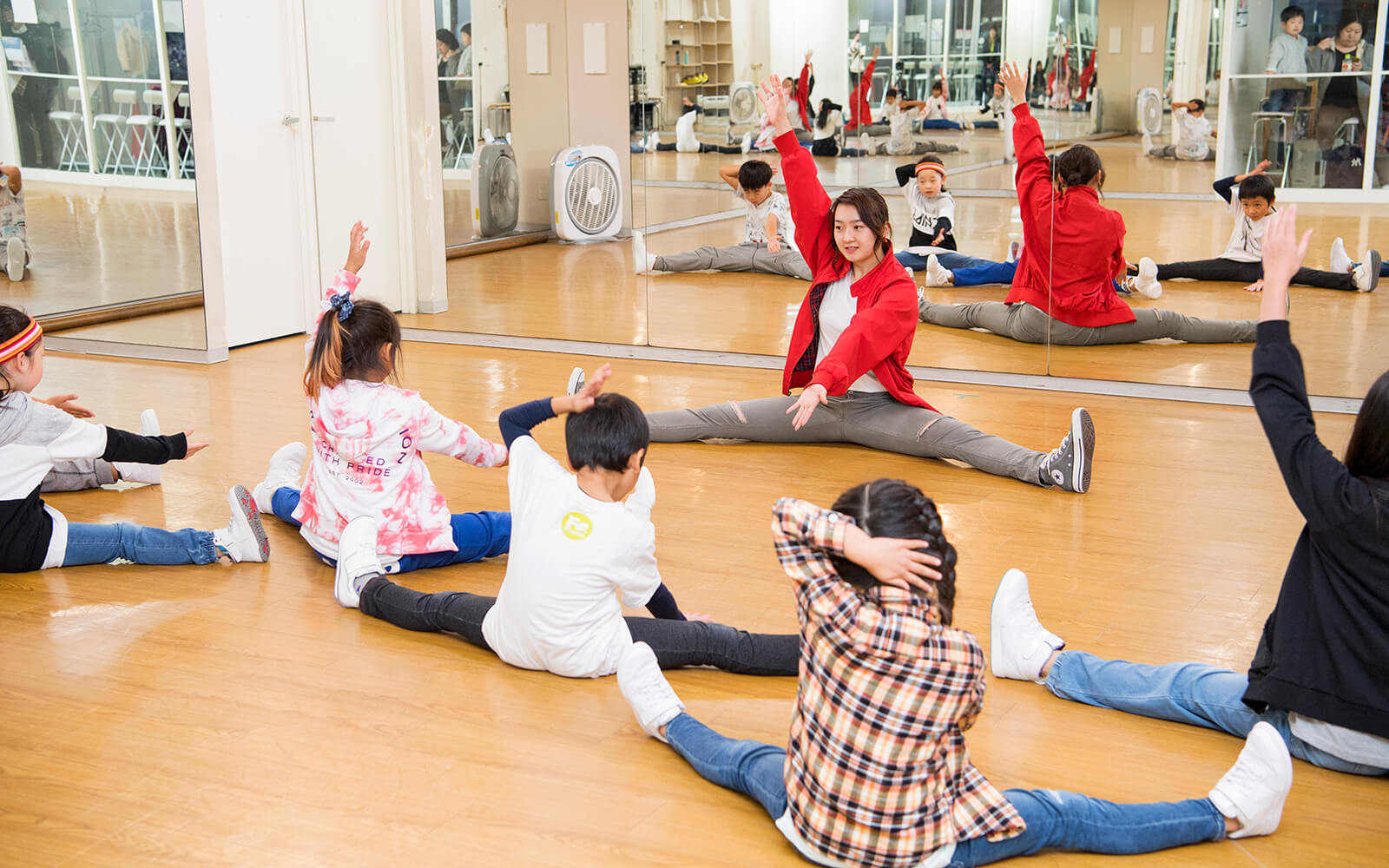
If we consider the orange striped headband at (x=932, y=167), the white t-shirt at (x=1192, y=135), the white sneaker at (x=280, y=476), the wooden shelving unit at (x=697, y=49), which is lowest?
the white sneaker at (x=280, y=476)

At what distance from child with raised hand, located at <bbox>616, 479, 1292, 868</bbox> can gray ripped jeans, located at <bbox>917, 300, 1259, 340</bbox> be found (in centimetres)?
323

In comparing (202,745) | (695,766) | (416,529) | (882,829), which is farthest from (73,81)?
(882,829)

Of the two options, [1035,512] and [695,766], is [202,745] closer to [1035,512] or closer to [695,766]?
[695,766]

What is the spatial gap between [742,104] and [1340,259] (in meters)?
2.43

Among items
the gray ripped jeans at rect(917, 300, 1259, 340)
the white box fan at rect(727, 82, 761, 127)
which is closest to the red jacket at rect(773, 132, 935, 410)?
the gray ripped jeans at rect(917, 300, 1259, 340)

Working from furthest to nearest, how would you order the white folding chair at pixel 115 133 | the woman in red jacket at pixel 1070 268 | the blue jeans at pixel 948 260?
the white folding chair at pixel 115 133 < the blue jeans at pixel 948 260 < the woman in red jacket at pixel 1070 268

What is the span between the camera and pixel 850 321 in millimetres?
4145

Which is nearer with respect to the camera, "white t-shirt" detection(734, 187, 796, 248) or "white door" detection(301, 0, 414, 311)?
"white t-shirt" detection(734, 187, 796, 248)

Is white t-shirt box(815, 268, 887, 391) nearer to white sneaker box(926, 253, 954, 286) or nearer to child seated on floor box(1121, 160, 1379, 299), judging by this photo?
white sneaker box(926, 253, 954, 286)

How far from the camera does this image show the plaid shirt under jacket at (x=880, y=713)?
5.95ft

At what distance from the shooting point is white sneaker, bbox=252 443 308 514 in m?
3.76

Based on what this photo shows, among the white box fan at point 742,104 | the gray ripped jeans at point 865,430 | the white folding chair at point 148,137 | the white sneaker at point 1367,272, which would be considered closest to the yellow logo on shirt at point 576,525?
the gray ripped jeans at point 865,430

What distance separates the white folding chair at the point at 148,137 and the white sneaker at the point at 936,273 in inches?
136

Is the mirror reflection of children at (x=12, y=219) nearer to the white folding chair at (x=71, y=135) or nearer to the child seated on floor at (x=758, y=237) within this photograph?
the white folding chair at (x=71, y=135)
